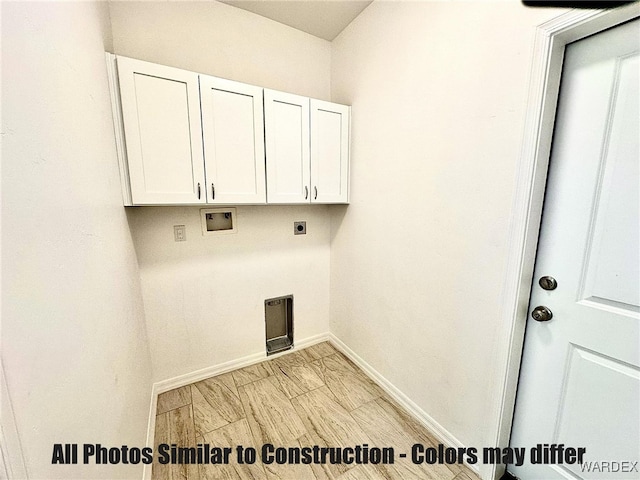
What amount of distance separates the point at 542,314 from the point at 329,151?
1633 millimetres

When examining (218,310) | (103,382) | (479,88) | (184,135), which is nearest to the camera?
(103,382)

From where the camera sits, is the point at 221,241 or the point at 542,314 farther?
the point at 221,241

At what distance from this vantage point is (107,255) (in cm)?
102

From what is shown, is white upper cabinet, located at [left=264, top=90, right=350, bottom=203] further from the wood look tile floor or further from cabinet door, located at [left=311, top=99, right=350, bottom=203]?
the wood look tile floor

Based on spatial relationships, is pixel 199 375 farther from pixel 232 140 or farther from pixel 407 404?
pixel 232 140

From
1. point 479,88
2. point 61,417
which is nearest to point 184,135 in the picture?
point 61,417

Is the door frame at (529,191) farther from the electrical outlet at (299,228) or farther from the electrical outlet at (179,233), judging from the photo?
the electrical outlet at (179,233)

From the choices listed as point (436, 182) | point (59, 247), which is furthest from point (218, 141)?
point (436, 182)

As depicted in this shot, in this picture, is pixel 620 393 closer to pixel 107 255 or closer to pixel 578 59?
pixel 578 59

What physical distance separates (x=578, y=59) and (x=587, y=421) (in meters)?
1.47

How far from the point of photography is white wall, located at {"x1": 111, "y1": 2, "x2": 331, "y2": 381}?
1.66 metres

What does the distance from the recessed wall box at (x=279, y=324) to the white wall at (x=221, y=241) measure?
3.3 inches

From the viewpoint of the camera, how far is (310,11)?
1848mm

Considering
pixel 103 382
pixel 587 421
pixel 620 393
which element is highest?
pixel 103 382
